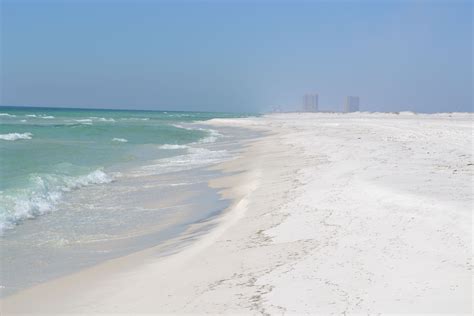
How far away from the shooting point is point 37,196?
1240cm

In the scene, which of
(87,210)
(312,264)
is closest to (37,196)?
(87,210)

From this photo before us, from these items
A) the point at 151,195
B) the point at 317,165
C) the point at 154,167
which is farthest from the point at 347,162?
the point at 154,167

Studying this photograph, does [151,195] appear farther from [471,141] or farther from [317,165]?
[471,141]

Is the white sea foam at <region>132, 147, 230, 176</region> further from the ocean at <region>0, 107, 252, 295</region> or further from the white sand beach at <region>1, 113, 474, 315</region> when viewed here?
the white sand beach at <region>1, 113, 474, 315</region>

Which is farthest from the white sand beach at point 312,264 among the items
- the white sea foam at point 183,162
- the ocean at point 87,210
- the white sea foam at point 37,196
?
the white sea foam at point 183,162

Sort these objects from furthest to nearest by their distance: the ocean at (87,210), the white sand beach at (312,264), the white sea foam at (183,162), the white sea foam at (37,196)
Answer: the white sea foam at (183,162) < the white sea foam at (37,196) < the ocean at (87,210) < the white sand beach at (312,264)

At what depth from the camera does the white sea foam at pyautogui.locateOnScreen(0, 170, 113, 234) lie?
10.8 meters

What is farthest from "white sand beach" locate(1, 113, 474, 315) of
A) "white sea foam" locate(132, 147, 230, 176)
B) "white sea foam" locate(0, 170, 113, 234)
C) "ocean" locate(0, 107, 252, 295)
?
"white sea foam" locate(132, 147, 230, 176)

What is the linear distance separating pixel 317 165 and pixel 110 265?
10324 millimetres

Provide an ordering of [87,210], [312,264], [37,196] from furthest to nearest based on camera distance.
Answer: [37,196] < [87,210] < [312,264]

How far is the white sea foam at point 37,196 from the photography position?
1075 cm

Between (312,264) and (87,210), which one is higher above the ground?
(312,264)

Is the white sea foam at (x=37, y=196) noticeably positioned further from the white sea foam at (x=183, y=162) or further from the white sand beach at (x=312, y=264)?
the white sand beach at (x=312, y=264)

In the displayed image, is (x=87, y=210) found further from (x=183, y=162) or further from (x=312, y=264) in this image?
(x=183, y=162)
